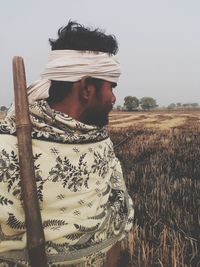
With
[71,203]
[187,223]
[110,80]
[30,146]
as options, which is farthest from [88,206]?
[187,223]

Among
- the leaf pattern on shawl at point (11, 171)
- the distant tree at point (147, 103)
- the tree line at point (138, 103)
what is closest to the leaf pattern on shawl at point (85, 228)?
the leaf pattern on shawl at point (11, 171)

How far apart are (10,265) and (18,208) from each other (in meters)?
0.23

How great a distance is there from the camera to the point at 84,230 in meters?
1.40

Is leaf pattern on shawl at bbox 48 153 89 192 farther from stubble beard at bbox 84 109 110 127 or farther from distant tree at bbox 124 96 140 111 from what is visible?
distant tree at bbox 124 96 140 111

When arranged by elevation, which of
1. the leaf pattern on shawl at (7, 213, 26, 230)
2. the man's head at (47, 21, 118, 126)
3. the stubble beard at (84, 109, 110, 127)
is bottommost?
the leaf pattern on shawl at (7, 213, 26, 230)

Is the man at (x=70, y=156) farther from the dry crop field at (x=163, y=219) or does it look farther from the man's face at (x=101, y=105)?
the dry crop field at (x=163, y=219)

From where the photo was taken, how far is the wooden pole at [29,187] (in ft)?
4.07

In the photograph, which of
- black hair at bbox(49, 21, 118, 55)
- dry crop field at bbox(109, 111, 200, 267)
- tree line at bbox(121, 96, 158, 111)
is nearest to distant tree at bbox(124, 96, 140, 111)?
tree line at bbox(121, 96, 158, 111)

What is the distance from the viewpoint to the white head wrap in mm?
1418

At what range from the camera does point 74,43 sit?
145 cm

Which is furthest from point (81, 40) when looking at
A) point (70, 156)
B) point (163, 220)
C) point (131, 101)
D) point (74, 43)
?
point (131, 101)

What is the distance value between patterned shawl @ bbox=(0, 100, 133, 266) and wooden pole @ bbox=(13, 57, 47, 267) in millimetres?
49

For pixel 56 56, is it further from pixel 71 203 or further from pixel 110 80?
pixel 71 203

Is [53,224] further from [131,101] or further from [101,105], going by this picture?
[131,101]
